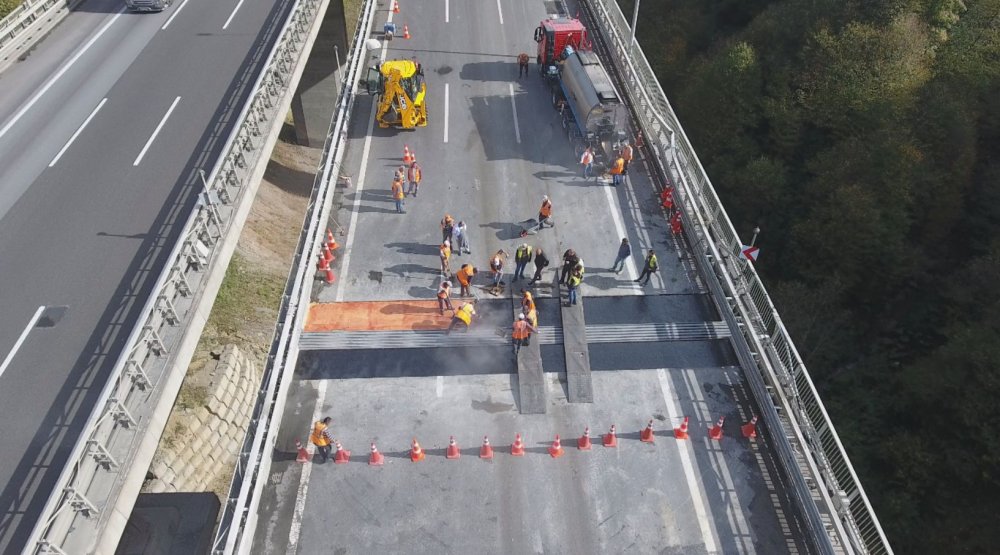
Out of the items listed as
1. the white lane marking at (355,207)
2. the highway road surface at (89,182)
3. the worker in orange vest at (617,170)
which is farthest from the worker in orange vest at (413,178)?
the worker in orange vest at (617,170)

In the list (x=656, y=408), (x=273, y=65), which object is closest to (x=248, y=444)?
(x=656, y=408)

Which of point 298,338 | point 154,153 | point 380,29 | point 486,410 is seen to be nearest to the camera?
point 486,410

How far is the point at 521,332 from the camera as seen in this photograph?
658 inches

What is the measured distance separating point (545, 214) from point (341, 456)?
396 inches

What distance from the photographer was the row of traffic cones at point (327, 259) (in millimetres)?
19156

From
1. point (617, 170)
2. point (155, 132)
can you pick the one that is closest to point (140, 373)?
point (155, 132)

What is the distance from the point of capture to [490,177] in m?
23.5

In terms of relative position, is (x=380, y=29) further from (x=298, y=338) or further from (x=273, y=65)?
(x=298, y=338)

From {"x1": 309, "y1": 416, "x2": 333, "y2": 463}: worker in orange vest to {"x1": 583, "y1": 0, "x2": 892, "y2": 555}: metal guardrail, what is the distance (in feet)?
35.4

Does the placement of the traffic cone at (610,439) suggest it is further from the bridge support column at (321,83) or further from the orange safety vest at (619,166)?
the bridge support column at (321,83)

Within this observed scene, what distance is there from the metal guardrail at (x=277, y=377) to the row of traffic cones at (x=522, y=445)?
111 centimetres

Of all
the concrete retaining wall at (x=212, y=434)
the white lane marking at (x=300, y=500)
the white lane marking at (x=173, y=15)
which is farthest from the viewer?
the white lane marking at (x=173, y=15)

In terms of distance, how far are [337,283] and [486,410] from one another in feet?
21.3

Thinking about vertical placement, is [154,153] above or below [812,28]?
below
